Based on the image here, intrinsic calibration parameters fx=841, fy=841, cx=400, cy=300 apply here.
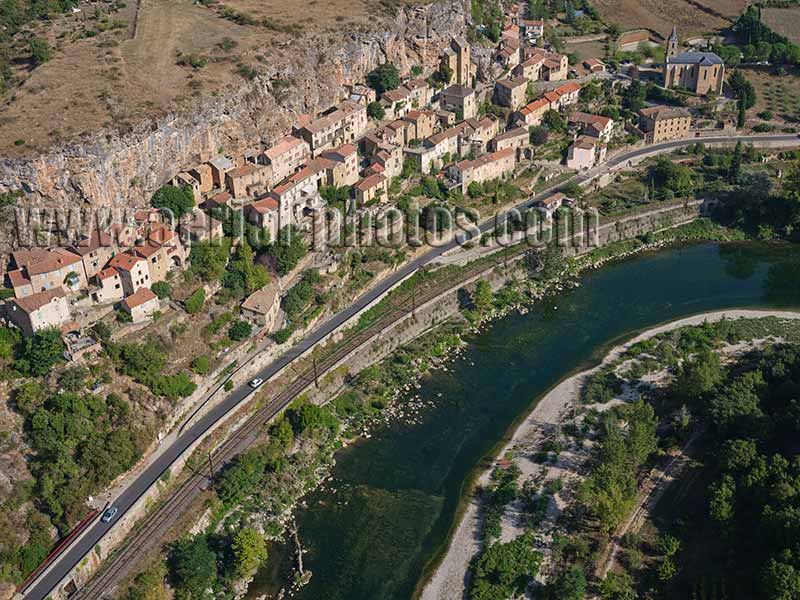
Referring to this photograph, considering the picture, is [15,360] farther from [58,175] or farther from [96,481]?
[58,175]

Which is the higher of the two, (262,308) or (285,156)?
(285,156)

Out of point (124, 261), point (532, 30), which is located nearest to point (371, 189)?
point (124, 261)

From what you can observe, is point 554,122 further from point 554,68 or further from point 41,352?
point 41,352

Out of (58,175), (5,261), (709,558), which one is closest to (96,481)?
(5,261)

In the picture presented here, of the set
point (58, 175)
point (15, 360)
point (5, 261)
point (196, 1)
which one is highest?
point (196, 1)

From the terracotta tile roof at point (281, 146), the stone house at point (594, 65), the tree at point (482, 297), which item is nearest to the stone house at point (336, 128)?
the terracotta tile roof at point (281, 146)

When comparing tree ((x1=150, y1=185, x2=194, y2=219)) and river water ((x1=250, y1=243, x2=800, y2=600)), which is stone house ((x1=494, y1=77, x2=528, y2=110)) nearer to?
river water ((x1=250, y1=243, x2=800, y2=600))

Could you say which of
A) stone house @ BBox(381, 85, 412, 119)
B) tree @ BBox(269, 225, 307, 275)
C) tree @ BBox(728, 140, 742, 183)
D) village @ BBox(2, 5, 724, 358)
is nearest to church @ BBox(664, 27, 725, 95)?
village @ BBox(2, 5, 724, 358)
